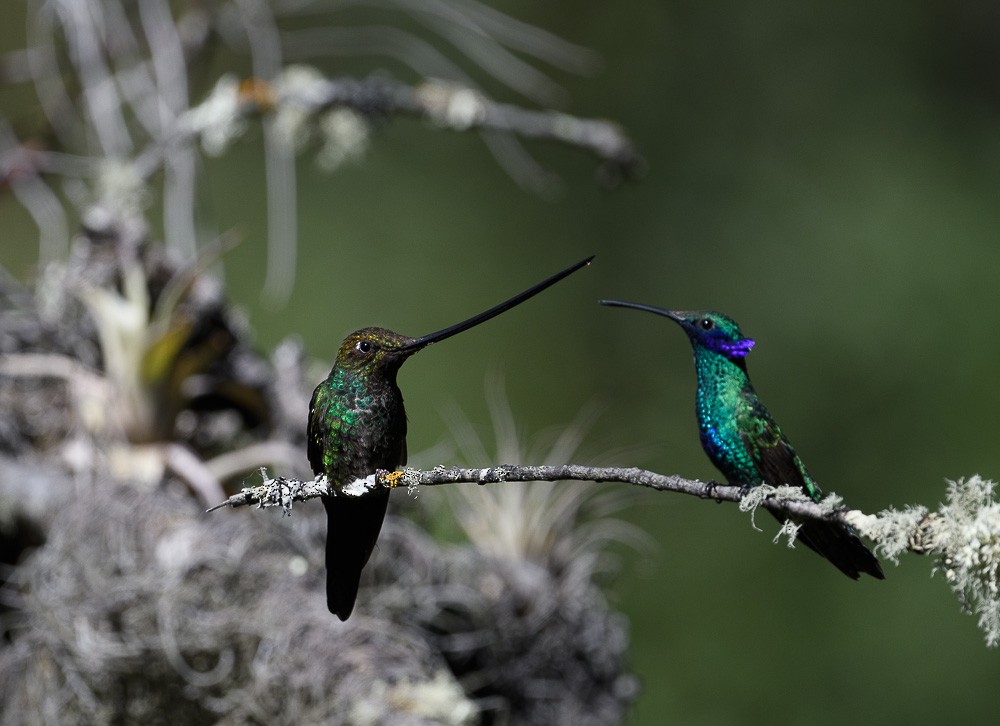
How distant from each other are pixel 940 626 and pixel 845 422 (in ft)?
5.46

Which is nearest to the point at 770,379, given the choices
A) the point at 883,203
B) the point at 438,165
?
the point at 883,203

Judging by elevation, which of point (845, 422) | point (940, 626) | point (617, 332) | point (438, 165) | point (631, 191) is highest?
point (438, 165)

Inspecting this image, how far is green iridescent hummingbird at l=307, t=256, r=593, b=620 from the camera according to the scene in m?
1.02

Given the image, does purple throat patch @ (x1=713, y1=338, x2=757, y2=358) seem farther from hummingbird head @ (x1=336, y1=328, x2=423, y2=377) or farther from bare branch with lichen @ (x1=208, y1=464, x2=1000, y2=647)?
hummingbird head @ (x1=336, y1=328, x2=423, y2=377)

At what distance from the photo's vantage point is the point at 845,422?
29.2 feet

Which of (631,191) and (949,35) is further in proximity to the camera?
(949,35)

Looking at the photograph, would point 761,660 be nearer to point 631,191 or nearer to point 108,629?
point 631,191

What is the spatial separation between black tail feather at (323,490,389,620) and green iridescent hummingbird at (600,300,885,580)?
0.32m

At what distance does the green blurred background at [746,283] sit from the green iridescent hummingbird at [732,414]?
5819 millimetres

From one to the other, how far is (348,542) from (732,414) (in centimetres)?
38

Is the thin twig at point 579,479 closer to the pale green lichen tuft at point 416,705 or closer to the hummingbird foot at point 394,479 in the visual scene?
the hummingbird foot at point 394,479

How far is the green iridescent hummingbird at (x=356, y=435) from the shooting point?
1024mm

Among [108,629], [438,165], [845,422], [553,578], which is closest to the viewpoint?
[108,629]

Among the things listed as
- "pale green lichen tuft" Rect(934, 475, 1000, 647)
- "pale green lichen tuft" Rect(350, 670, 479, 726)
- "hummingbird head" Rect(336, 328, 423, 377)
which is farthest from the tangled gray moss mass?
"pale green lichen tuft" Rect(934, 475, 1000, 647)
